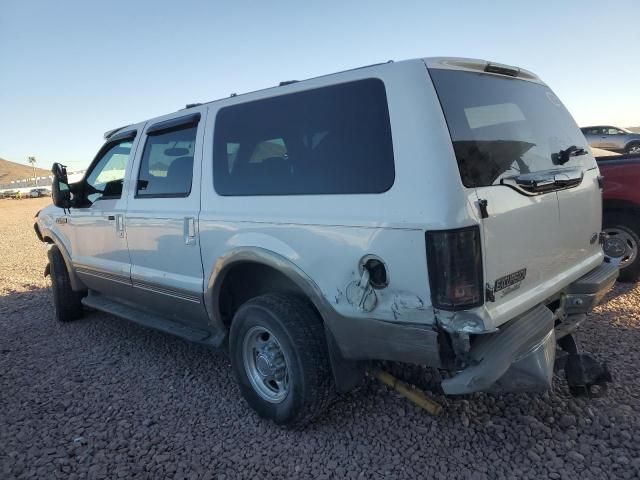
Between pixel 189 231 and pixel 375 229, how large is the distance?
1.57m

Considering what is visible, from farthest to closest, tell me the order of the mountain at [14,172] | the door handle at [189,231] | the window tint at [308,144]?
the mountain at [14,172] → the door handle at [189,231] → the window tint at [308,144]

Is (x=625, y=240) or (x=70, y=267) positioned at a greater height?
(x=70, y=267)

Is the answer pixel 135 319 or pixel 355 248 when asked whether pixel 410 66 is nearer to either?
pixel 355 248

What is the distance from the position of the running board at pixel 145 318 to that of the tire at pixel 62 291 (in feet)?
1.46

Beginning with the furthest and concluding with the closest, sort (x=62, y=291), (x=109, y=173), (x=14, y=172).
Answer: (x=14, y=172) < (x=62, y=291) < (x=109, y=173)

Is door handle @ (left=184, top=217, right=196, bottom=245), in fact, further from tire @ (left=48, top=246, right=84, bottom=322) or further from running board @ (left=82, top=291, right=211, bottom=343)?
tire @ (left=48, top=246, right=84, bottom=322)

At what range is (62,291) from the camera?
5.20 metres

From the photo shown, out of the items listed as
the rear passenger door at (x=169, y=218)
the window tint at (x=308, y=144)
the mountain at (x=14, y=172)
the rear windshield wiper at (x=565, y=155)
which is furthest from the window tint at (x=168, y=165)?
the mountain at (x=14, y=172)

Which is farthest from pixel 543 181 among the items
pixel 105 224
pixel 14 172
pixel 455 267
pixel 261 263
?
pixel 14 172

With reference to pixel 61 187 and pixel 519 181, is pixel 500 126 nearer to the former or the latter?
pixel 519 181

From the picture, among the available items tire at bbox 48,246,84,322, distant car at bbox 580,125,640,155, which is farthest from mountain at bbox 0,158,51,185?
tire at bbox 48,246,84,322

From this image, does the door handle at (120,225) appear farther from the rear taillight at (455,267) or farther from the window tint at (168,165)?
the rear taillight at (455,267)

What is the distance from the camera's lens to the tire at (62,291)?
5172 millimetres

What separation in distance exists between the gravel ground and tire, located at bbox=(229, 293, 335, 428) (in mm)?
184
